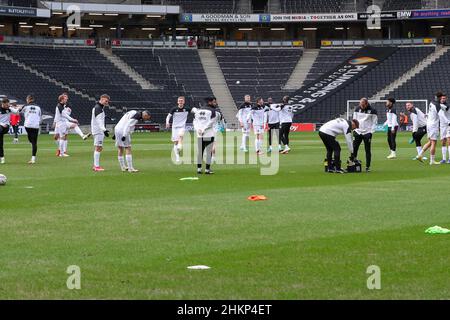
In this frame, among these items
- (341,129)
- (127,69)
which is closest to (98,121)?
(341,129)

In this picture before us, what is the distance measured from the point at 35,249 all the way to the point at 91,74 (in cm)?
7207

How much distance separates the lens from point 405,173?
27641mm

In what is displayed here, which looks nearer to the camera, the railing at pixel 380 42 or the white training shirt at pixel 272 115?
the white training shirt at pixel 272 115

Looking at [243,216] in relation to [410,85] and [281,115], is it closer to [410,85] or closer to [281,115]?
[281,115]

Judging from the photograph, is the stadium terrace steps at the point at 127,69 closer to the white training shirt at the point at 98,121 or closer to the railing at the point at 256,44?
the railing at the point at 256,44

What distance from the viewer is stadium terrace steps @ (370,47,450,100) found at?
81.6 metres

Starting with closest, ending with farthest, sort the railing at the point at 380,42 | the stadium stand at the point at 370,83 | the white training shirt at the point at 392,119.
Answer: the white training shirt at the point at 392,119 < the stadium stand at the point at 370,83 < the railing at the point at 380,42

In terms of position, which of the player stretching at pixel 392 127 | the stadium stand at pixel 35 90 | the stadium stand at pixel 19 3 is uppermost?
the stadium stand at pixel 19 3

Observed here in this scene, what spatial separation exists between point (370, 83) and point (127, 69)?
22385 mm

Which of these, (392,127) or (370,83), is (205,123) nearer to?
(392,127)

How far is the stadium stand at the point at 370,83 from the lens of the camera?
78.1 meters

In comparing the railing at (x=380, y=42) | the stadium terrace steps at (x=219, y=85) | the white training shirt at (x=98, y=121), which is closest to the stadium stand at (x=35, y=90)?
the stadium terrace steps at (x=219, y=85)

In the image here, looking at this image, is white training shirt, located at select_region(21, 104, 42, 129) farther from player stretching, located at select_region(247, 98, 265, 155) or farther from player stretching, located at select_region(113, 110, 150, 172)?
player stretching, located at select_region(247, 98, 265, 155)

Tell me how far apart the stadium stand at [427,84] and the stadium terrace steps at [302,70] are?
9134 mm
